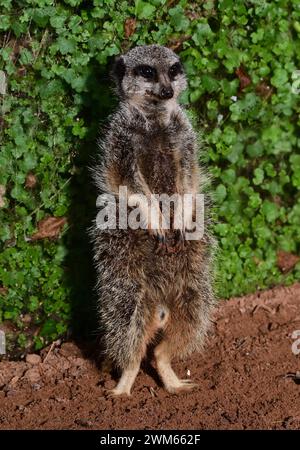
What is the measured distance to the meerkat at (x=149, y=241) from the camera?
195 inches

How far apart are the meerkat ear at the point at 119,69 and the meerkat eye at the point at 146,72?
119 mm

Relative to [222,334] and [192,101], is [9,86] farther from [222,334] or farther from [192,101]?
[222,334]

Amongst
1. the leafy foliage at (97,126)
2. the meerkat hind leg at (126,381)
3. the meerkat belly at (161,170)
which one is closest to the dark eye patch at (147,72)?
the meerkat belly at (161,170)

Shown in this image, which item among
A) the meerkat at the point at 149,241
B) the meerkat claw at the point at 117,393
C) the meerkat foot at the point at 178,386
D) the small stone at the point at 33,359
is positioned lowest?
the meerkat claw at the point at 117,393

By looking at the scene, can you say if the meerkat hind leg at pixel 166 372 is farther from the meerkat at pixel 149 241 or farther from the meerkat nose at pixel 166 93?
the meerkat nose at pixel 166 93

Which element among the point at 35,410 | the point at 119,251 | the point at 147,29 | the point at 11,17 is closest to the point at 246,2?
the point at 147,29

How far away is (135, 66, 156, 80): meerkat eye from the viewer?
4.92 m

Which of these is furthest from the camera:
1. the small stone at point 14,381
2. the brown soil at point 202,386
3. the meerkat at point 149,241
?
the small stone at point 14,381

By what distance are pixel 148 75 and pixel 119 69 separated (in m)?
0.23

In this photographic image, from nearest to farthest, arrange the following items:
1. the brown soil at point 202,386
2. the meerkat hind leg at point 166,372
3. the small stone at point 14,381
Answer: the brown soil at point 202,386 → the meerkat hind leg at point 166,372 → the small stone at point 14,381

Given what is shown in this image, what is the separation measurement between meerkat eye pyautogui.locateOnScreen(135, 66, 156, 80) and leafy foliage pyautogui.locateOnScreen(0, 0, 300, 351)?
1.94 ft

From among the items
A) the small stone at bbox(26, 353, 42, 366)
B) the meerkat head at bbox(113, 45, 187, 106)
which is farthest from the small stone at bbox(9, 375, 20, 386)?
the meerkat head at bbox(113, 45, 187, 106)

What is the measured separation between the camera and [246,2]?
19.0ft

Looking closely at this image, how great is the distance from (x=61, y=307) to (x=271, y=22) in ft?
8.36
